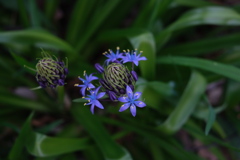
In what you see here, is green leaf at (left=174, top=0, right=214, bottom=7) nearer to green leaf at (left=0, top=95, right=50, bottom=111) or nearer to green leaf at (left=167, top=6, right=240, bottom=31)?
green leaf at (left=167, top=6, right=240, bottom=31)

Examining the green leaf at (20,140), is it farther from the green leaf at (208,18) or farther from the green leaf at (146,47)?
the green leaf at (208,18)

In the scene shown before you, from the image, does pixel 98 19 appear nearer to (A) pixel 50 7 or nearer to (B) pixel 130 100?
(A) pixel 50 7

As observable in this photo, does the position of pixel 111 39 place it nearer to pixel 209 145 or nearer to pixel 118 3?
pixel 118 3

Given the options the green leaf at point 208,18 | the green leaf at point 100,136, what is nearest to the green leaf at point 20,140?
the green leaf at point 100,136

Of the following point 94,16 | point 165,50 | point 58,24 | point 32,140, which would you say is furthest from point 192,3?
point 32,140

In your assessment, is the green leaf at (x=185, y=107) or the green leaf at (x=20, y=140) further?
the green leaf at (x=185, y=107)

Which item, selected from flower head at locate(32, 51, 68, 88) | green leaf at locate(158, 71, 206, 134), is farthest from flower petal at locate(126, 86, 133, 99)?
green leaf at locate(158, 71, 206, 134)
